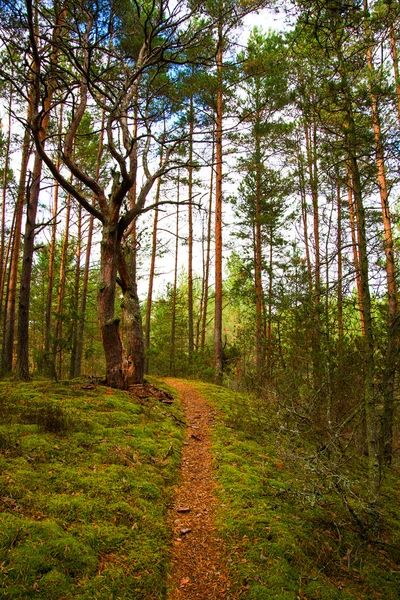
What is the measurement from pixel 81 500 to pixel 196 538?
47.5 inches

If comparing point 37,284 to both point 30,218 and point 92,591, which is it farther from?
point 92,591

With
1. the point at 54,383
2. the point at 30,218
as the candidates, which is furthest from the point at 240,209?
the point at 54,383

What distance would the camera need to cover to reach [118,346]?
26.7 feet

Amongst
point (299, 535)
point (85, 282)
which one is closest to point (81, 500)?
point (299, 535)

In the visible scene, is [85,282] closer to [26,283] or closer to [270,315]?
[26,283]

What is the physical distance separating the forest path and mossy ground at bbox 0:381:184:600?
14 centimetres

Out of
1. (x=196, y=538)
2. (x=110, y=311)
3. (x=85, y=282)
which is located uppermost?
(x=85, y=282)

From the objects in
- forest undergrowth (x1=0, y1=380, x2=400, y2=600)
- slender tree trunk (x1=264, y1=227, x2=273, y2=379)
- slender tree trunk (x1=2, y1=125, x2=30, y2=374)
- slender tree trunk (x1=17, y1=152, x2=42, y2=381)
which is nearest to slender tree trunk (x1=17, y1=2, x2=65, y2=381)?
slender tree trunk (x1=17, y1=152, x2=42, y2=381)

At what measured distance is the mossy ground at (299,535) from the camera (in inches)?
114

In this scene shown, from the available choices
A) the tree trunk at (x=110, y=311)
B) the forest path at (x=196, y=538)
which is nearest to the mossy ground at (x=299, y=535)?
the forest path at (x=196, y=538)

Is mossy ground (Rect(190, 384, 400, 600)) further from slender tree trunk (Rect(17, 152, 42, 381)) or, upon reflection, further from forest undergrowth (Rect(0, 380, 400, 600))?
slender tree trunk (Rect(17, 152, 42, 381))

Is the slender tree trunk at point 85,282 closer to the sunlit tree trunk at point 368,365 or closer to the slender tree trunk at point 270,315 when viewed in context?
the slender tree trunk at point 270,315

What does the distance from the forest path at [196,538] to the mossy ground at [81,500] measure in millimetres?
141

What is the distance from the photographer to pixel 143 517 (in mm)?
3439
